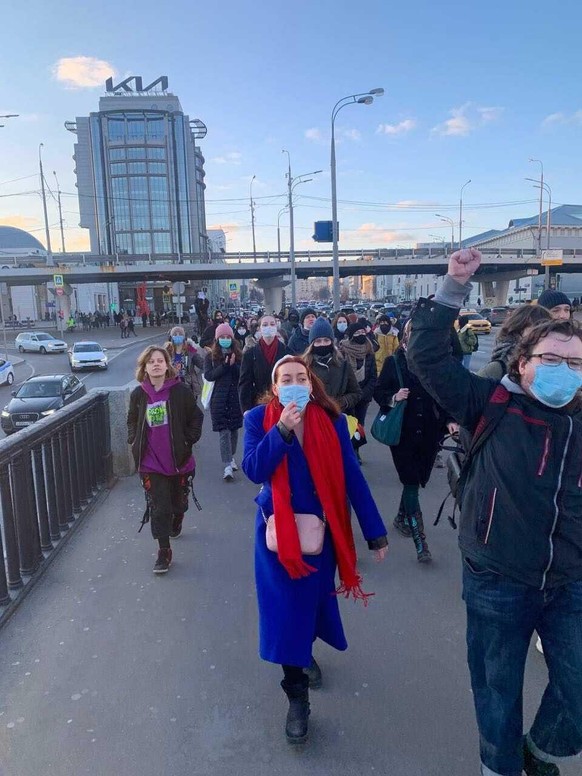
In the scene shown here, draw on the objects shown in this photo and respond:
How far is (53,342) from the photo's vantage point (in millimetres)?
37469

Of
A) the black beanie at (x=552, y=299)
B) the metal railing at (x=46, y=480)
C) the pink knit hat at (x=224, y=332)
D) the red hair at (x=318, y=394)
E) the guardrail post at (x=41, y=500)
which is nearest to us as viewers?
the red hair at (x=318, y=394)

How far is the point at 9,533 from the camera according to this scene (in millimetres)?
4023

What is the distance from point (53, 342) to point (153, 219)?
80.0m

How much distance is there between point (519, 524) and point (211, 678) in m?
2.01

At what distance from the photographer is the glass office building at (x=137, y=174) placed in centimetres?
10825

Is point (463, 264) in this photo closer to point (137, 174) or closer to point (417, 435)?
point (417, 435)

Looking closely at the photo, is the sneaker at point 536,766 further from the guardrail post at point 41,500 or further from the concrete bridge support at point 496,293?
the concrete bridge support at point 496,293

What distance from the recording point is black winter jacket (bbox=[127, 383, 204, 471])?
15.3ft

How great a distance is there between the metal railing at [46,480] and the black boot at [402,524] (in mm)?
2959

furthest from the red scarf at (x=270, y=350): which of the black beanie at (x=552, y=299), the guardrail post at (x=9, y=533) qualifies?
the guardrail post at (x=9, y=533)

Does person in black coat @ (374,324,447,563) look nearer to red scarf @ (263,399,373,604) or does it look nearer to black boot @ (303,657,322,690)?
black boot @ (303,657,322,690)

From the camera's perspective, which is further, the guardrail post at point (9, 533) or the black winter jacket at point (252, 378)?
the black winter jacket at point (252, 378)

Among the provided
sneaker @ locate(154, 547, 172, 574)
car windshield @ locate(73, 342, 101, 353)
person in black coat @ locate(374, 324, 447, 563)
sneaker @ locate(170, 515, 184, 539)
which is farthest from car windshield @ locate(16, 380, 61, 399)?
car windshield @ locate(73, 342, 101, 353)

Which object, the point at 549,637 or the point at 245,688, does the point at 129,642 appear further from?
the point at 549,637
